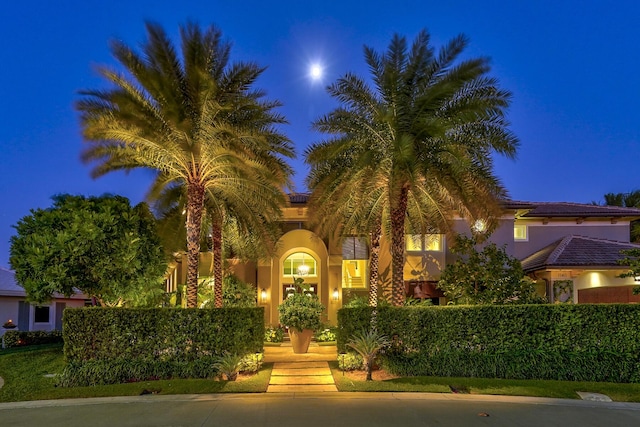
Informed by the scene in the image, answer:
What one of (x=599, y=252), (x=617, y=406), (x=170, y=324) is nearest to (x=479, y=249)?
(x=599, y=252)

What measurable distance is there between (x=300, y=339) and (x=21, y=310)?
64.7 ft

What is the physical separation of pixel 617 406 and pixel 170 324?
35.3ft

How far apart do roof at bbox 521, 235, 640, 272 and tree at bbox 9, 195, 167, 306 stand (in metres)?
16.1

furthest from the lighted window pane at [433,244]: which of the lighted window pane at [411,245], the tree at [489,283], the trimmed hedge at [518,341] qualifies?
the trimmed hedge at [518,341]

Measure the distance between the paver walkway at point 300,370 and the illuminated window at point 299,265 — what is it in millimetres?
6045

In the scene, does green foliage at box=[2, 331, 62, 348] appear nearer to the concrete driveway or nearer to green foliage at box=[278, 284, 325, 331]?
green foliage at box=[278, 284, 325, 331]

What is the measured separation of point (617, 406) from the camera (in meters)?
11.0

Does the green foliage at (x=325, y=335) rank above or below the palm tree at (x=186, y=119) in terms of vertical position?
below

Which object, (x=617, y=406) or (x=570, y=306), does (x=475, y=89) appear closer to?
(x=570, y=306)

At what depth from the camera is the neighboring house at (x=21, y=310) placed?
2732 centimetres

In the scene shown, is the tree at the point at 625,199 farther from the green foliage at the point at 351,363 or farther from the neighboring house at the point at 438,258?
the green foliage at the point at 351,363

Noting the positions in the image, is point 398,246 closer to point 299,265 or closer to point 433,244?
point 433,244

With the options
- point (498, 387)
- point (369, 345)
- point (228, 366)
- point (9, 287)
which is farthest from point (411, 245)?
point (9, 287)

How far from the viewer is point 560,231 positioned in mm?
25891
